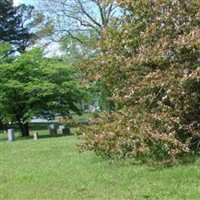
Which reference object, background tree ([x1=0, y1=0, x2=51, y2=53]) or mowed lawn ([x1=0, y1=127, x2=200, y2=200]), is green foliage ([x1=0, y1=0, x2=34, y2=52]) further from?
mowed lawn ([x1=0, y1=127, x2=200, y2=200])

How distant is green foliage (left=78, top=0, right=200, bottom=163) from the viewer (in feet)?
27.1

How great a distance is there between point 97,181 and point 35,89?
14251 mm

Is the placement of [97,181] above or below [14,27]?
below

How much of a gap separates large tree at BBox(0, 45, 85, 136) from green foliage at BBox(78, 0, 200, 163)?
38.3 ft

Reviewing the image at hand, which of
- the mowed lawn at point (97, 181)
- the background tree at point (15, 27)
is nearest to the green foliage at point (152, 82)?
the mowed lawn at point (97, 181)

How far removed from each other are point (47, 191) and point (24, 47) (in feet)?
121

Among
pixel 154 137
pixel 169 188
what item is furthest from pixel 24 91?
pixel 169 188

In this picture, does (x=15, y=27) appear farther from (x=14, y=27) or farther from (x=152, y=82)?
(x=152, y=82)

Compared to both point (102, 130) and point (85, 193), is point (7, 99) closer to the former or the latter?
point (102, 130)

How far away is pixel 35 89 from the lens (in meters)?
21.1

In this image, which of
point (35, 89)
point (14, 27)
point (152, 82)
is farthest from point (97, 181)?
point (14, 27)

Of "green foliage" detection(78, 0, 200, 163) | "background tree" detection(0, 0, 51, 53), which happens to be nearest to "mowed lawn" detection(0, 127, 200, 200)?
"green foliage" detection(78, 0, 200, 163)

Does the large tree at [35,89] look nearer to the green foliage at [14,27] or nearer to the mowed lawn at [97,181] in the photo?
the mowed lawn at [97,181]

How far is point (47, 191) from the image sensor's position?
6.85 meters
